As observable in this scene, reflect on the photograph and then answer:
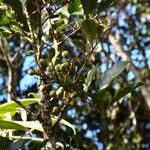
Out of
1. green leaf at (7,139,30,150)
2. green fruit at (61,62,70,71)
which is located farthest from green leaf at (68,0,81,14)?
green leaf at (7,139,30,150)

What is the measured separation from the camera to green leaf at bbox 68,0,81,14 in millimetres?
1044

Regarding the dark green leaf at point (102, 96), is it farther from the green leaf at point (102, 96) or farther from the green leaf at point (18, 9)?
the green leaf at point (18, 9)

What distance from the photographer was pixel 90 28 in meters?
0.94

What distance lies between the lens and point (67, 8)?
1.08 metres

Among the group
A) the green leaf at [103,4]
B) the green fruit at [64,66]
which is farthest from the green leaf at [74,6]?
the green fruit at [64,66]

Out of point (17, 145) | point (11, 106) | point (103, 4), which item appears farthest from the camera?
point (11, 106)

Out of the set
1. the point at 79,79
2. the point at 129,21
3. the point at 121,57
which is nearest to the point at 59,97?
the point at 79,79

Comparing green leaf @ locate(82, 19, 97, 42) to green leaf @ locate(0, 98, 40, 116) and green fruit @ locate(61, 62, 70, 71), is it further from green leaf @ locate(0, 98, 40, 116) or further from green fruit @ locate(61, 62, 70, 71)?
green leaf @ locate(0, 98, 40, 116)

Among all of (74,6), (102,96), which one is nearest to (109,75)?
(102,96)

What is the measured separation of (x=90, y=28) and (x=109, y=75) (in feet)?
0.31

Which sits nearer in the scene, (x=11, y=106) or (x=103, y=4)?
(x=103, y=4)

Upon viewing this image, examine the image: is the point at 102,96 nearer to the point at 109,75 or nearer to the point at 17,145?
the point at 109,75

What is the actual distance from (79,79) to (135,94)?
2544mm

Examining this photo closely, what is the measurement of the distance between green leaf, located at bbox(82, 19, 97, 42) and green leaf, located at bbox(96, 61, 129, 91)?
0.24 feet
